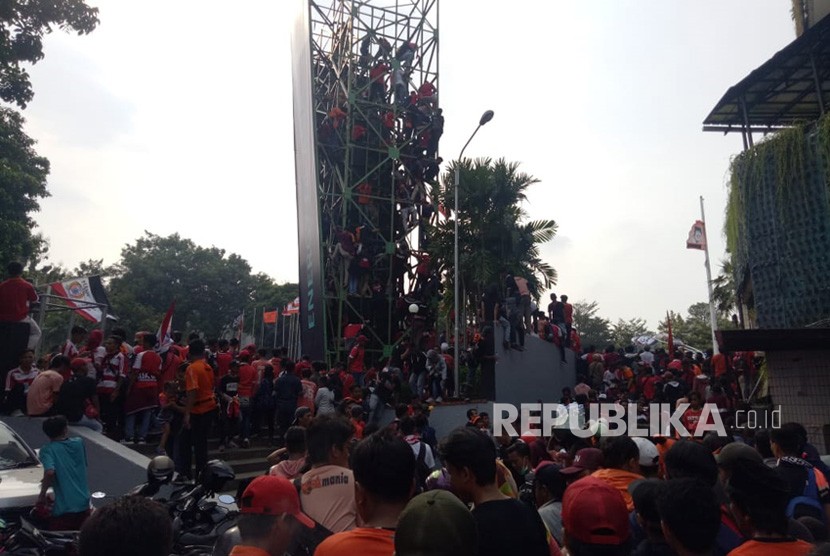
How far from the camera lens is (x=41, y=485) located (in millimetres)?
6184

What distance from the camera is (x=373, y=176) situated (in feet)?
75.8

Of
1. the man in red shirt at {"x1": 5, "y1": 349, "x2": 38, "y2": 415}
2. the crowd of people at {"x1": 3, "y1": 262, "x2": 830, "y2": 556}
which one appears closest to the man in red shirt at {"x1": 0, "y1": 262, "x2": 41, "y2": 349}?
the man in red shirt at {"x1": 5, "y1": 349, "x2": 38, "y2": 415}

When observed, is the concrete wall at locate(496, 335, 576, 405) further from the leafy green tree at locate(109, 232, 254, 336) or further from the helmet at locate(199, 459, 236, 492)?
the leafy green tree at locate(109, 232, 254, 336)

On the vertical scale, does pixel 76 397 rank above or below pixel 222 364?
below

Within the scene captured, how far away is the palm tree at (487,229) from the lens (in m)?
18.8

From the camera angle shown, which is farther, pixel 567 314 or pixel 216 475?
pixel 567 314

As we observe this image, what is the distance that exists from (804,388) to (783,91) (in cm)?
798

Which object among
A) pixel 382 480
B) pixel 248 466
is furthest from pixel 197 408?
pixel 382 480

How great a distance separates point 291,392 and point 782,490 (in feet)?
29.7

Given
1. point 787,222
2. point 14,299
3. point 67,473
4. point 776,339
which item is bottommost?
point 67,473

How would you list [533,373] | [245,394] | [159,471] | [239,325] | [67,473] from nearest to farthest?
[159,471]
[67,473]
[245,394]
[533,373]
[239,325]

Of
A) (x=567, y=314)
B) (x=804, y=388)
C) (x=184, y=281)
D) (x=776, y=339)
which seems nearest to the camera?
(x=776, y=339)

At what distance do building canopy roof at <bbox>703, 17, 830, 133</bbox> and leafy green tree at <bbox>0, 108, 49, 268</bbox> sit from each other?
20.2 m

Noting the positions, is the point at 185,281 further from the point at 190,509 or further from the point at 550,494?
the point at 550,494
